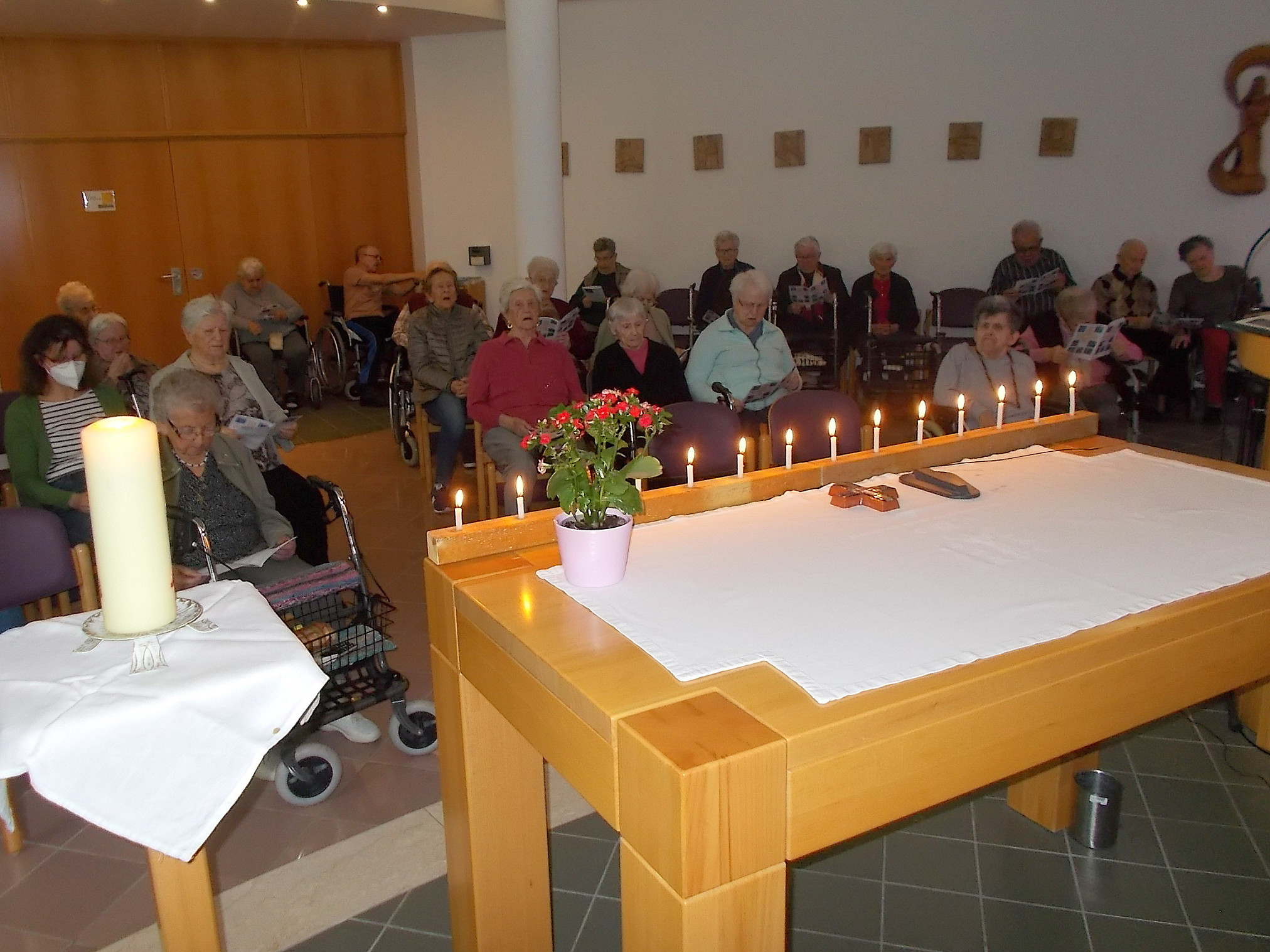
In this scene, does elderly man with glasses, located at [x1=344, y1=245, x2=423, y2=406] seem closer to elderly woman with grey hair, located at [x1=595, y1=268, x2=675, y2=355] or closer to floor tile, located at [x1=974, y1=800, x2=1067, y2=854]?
elderly woman with grey hair, located at [x1=595, y1=268, x2=675, y2=355]

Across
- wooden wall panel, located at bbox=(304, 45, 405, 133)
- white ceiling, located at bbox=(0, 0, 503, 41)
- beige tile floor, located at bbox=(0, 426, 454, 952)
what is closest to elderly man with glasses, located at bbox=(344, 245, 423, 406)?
wooden wall panel, located at bbox=(304, 45, 405, 133)

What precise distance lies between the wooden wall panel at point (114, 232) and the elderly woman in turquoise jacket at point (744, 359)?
18.2ft

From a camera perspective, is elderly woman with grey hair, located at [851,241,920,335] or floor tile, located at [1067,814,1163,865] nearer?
floor tile, located at [1067,814,1163,865]

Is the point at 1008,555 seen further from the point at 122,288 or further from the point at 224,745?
the point at 122,288

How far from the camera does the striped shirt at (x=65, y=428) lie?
372 centimetres

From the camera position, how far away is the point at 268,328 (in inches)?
320

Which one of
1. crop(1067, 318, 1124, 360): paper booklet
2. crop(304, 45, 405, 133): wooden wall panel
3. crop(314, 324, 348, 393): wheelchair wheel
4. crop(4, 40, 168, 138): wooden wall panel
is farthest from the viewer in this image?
crop(304, 45, 405, 133): wooden wall panel

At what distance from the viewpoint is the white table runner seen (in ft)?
5.08

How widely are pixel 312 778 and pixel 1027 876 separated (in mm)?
1733

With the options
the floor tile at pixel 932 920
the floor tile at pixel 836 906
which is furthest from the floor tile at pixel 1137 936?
the floor tile at pixel 836 906

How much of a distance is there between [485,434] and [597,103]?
5008mm

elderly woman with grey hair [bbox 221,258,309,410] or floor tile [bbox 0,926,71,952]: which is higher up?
elderly woman with grey hair [bbox 221,258,309,410]

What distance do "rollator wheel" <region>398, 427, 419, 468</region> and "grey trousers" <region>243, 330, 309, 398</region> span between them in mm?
2132

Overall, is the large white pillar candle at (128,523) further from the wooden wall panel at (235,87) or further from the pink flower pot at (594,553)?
the wooden wall panel at (235,87)
